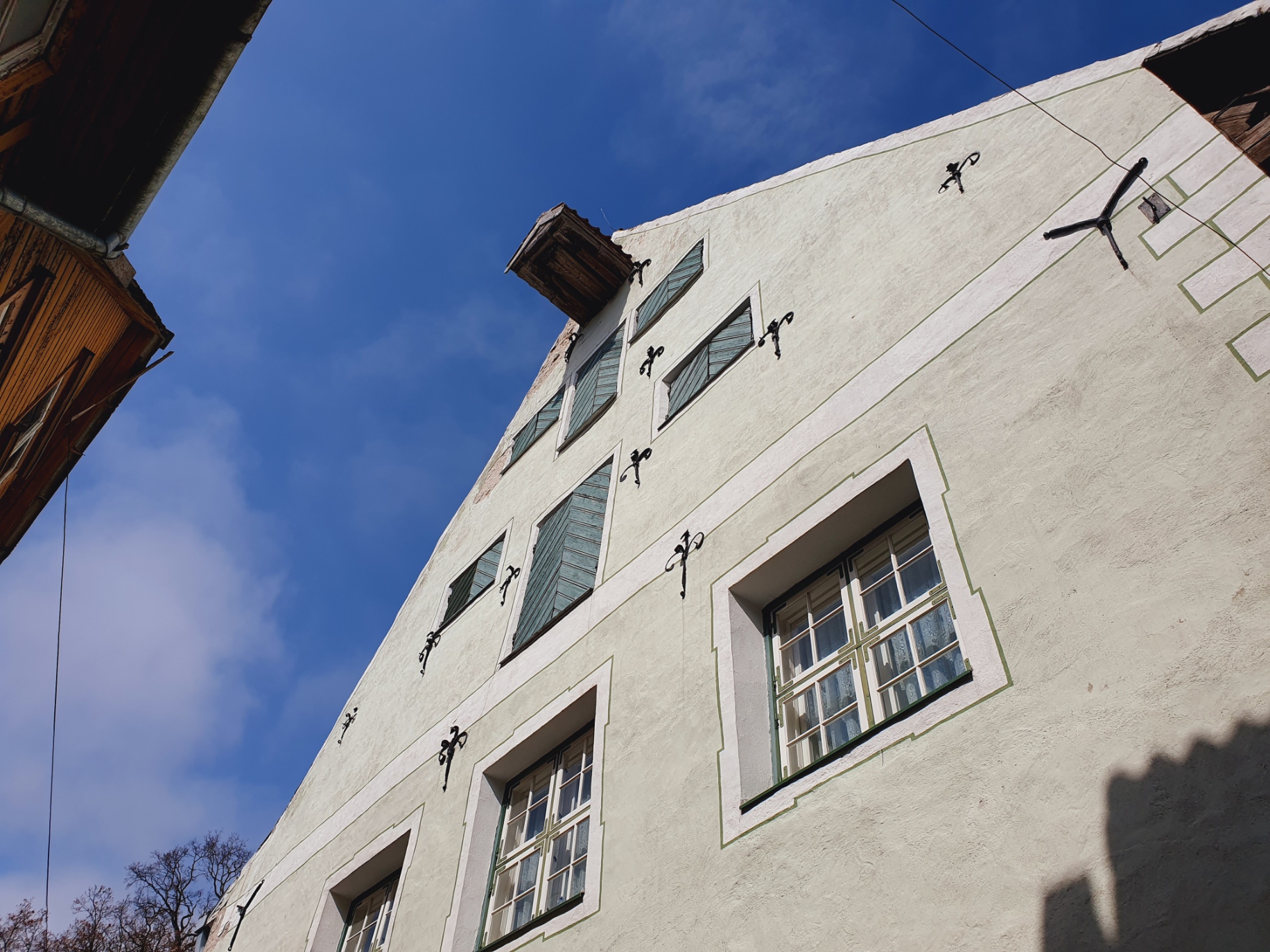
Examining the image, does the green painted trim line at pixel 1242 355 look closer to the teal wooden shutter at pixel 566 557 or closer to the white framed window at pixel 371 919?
the teal wooden shutter at pixel 566 557

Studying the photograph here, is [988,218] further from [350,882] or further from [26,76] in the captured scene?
[350,882]

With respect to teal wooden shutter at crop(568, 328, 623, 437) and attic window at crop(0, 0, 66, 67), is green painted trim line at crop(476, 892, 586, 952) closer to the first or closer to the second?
teal wooden shutter at crop(568, 328, 623, 437)

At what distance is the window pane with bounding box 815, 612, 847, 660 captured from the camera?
5465 mm

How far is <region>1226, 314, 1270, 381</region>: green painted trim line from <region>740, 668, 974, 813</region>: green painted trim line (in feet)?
5.97

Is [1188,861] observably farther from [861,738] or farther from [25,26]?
[25,26]

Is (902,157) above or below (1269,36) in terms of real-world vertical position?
A: above

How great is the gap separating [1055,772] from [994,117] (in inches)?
210

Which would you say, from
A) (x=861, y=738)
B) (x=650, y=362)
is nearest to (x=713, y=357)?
(x=650, y=362)

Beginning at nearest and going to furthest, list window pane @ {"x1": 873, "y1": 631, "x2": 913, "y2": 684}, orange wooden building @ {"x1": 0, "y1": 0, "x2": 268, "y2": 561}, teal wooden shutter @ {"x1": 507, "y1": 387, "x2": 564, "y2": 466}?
window pane @ {"x1": 873, "y1": 631, "x2": 913, "y2": 684}, orange wooden building @ {"x1": 0, "y1": 0, "x2": 268, "y2": 561}, teal wooden shutter @ {"x1": 507, "y1": 387, "x2": 564, "y2": 466}

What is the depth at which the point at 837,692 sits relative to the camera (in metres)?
5.21

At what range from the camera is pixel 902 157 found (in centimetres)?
797

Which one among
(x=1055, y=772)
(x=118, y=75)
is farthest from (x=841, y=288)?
(x=118, y=75)

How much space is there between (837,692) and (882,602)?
0.59 meters

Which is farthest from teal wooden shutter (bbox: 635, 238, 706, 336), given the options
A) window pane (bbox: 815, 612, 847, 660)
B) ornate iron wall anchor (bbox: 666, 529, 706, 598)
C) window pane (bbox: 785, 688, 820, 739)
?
window pane (bbox: 785, 688, 820, 739)
